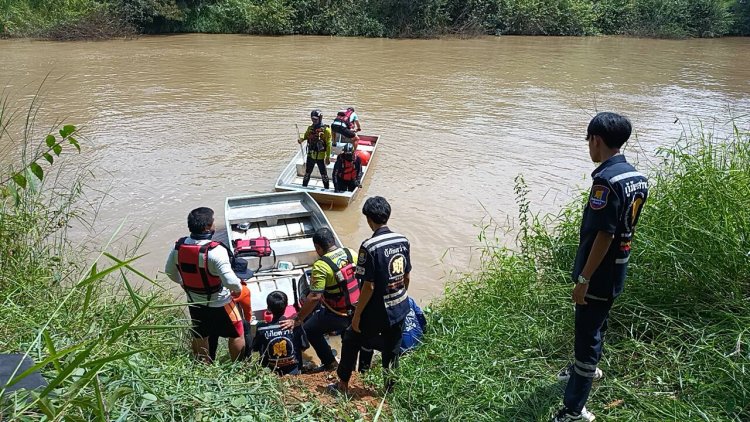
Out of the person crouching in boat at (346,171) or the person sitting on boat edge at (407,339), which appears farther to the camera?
the person crouching in boat at (346,171)

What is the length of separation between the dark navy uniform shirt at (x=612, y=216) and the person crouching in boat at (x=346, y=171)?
21.4 feet

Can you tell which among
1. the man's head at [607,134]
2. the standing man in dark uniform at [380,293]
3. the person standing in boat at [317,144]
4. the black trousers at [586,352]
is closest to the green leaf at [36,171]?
the standing man in dark uniform at [380,293]

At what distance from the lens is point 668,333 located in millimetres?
3729

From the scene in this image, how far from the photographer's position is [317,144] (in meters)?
9.38

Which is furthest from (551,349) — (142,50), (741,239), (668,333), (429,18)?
(429,18)

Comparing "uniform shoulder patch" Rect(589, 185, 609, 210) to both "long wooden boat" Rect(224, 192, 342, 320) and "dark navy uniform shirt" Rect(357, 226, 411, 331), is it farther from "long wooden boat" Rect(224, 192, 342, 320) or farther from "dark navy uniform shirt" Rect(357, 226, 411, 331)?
"long wooden boat" Rect(224, 192, 342, 320)

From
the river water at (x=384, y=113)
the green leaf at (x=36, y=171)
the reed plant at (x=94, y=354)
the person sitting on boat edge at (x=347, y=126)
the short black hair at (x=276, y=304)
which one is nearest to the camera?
the reed plant at (x=94, y=354)

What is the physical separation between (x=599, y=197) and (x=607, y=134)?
1.13 ft

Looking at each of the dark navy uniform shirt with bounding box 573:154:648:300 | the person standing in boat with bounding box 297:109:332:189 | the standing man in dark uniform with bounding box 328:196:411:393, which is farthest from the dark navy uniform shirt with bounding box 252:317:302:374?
the person standing in boat with bounding box 297:109:332:189

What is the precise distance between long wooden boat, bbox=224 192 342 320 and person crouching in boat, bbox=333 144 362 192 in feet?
3.35

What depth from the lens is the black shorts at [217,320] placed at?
4.52 metres

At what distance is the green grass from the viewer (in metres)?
3.26

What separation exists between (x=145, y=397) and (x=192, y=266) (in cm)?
200

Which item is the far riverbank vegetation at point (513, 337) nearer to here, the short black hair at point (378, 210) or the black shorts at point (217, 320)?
the black shorts at point (217, 320)
